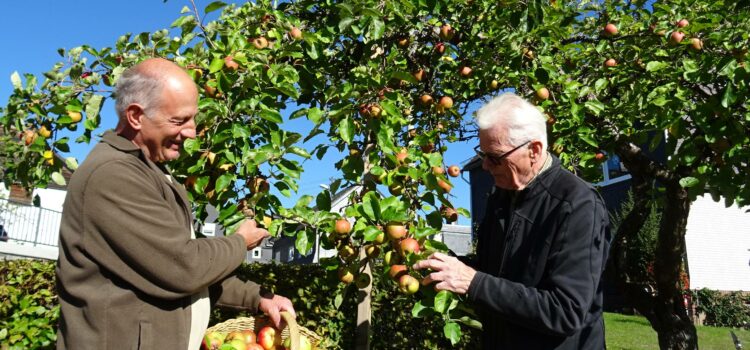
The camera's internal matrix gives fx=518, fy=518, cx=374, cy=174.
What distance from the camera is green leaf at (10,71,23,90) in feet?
10.1

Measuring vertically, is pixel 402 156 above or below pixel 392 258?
above

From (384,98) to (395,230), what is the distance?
795 mm

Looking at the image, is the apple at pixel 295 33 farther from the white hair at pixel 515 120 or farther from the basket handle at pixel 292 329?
the basket handle at pixel 292 329

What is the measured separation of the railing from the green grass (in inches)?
564

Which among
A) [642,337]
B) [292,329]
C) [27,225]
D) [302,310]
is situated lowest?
[642,337]

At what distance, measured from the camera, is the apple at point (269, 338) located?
2.27 meters

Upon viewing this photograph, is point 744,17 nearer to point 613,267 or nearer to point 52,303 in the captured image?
point 613,267

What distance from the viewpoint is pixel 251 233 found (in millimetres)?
2037

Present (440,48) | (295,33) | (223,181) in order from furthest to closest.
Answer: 1. (440,48)
2. (295,33)
3. (223,181)

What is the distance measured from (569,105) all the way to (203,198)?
8.49ft

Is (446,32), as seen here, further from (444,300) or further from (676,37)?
(444,300)

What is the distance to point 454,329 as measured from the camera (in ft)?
6.18

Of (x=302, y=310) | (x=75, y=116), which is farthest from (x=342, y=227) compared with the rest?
(x=302, y=310)

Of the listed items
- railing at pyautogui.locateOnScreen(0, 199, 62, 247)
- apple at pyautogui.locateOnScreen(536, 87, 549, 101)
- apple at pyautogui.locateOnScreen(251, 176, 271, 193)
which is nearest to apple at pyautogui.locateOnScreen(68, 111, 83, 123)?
apple at pyautogui.locateOnScreen(251, 176, 271, 193)
